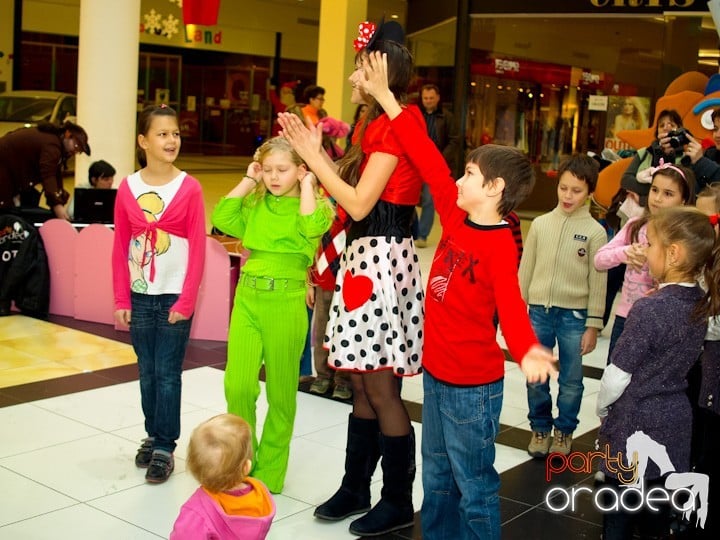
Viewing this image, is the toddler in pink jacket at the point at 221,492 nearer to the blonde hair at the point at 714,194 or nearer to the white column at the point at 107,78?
the blonde hair at the point at 714,194

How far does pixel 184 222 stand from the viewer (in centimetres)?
394

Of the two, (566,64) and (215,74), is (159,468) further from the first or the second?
(215,74)

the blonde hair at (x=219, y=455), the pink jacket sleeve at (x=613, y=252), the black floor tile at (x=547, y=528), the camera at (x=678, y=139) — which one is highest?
the camera at (x=678, y=139)

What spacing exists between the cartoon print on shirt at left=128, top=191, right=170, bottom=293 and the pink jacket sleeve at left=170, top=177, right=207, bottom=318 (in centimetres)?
10

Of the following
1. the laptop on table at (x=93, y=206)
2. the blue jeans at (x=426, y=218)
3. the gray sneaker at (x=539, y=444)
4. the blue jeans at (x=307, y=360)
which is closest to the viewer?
the gray sneaker at (x=539, y=444)

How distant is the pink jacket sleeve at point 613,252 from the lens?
3.92m

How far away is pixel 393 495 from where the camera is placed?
351 centimetres

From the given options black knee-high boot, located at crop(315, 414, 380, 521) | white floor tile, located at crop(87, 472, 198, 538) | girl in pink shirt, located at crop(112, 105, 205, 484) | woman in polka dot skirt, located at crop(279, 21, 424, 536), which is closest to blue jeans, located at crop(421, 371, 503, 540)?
woman in polka dot skirt, located at crop(279, 21, 424, 536)

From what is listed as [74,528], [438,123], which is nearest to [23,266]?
[74,528]

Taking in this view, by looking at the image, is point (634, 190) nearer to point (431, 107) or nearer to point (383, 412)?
point (383, 412)

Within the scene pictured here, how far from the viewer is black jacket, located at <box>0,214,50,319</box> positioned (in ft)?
21.8

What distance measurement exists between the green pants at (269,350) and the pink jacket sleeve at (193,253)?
255 millimetres

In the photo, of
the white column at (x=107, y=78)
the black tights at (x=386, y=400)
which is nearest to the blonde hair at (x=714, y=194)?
the black tights at (x=386, y=400)

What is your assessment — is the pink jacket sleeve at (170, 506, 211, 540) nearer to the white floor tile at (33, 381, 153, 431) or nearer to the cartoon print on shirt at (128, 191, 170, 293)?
the cartoon print on shirt at (128, 191, 170, 293)
